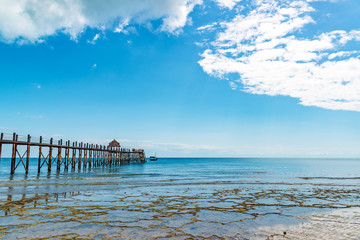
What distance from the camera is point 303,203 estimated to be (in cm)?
1071

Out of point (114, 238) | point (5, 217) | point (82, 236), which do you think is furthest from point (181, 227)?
point (5, 217)

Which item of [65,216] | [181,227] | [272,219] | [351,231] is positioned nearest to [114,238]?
[181,227]

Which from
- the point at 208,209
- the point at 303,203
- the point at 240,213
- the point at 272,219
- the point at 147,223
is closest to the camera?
the point at 147,223

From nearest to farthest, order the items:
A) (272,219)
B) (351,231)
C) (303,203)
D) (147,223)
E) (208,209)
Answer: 1. (351,231)
2. (147,223)
3. (272,219)
4. (208,209)
5. (303,203)

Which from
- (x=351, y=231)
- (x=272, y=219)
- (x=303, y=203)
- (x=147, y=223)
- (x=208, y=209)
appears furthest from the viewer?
(x=303, y=203)

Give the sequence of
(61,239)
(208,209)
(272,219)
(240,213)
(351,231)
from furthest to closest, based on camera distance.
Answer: (208,209), (240,213), (272,219), (351,231), (61,239)

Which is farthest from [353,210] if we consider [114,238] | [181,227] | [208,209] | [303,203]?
[114,238]

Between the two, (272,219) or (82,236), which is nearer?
(82,236)

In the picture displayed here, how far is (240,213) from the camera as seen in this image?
861 cm

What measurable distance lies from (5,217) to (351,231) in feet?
34.3

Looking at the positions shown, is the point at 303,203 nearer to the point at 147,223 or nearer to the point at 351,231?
the point at 351,231

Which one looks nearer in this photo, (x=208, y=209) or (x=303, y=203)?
(x=208, y=209)

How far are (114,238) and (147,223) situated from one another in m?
1.53

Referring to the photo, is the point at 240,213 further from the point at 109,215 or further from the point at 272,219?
the point at 109,215
